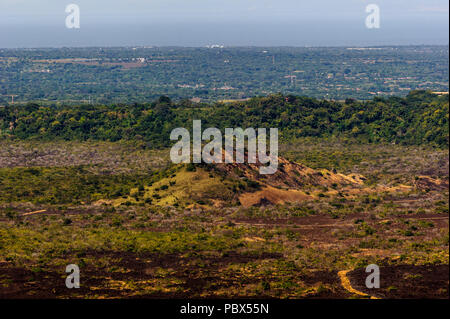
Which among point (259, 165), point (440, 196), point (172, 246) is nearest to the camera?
point (172, 246)

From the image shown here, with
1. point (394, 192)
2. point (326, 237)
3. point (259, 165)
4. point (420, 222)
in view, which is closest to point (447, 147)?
point (394, 192)

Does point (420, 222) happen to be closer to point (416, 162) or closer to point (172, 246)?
point (172, 246)

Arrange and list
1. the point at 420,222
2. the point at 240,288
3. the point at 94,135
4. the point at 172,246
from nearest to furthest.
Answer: the point at 240,288 < the point at 172,246 < the point at 420,222 < the point at 94,135

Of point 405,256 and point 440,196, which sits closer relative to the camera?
point 405,256
